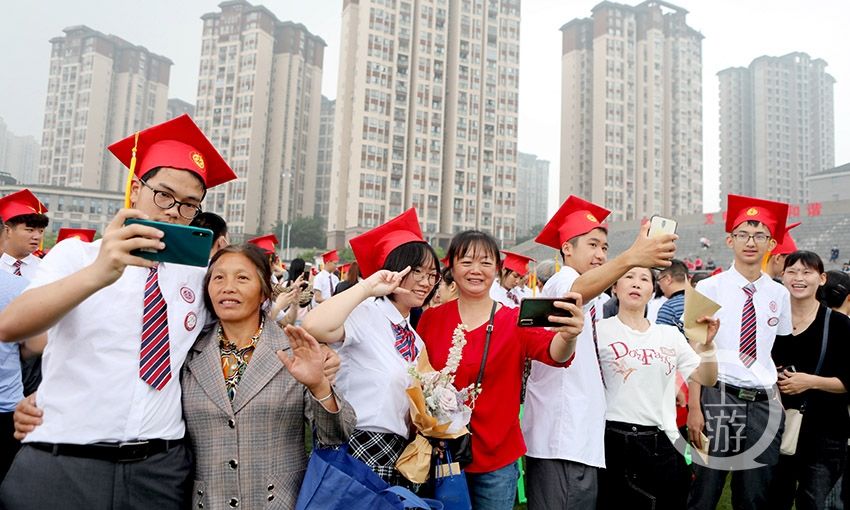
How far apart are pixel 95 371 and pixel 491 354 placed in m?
1.60

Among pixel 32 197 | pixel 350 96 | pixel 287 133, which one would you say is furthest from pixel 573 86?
pixel 32 197

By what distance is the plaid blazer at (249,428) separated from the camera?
204cm

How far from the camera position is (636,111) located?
6819cm

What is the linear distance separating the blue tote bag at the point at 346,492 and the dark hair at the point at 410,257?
832 millimetres

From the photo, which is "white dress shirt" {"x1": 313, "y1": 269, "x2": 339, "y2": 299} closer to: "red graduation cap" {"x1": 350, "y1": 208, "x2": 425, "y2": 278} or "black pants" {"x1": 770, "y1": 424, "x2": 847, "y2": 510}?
"red graduation cap" {"x1": 350, "y1": 208, "x2": 425, "y2": 278}

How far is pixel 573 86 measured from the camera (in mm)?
72312

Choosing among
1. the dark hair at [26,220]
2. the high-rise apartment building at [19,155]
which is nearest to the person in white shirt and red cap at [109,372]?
the dark hair at [26,220]

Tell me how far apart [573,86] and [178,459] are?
77.0 meters

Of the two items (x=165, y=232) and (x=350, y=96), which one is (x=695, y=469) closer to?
(x=165, y=232)

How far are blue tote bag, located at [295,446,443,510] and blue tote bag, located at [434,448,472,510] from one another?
0.17 m

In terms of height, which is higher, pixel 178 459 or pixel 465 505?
pixel 178 459

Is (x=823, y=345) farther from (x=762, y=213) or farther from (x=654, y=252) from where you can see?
(x=654, y=252)

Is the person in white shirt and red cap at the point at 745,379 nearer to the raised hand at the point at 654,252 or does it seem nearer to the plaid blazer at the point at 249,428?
the raised hand at the point at 654,252

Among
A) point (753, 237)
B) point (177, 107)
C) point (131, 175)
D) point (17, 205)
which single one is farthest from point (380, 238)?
point (177, 107)
